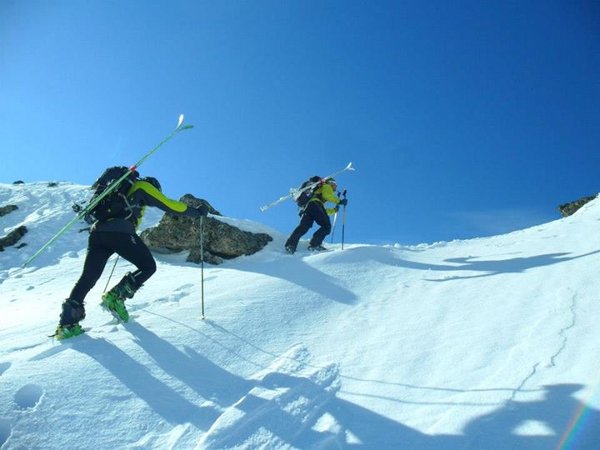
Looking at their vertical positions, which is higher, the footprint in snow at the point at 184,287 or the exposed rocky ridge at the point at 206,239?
the exposed rocky ridge at the point at 206,239

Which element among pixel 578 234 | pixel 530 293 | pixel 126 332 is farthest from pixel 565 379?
pixel 578 234

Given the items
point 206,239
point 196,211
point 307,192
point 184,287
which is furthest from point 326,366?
point 206,239

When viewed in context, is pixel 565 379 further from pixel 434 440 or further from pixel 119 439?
pixel 119 439

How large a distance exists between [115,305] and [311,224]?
6806mm

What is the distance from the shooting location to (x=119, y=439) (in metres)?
3.02

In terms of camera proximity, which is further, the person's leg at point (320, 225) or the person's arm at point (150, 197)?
the person's leg at point (320, 225)

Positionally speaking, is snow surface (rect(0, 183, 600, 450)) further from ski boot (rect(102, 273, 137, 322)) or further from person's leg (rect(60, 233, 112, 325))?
person's leg (rect(60, 233, 112, 325))

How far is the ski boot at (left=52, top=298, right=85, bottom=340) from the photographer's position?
4.86m

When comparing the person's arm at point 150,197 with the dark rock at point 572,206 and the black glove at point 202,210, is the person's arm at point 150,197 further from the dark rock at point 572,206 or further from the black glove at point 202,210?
the dark rock at point 572,206

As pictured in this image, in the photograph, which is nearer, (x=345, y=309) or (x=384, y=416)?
(x=384, y=416)

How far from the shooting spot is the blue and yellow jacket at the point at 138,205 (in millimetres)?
5484

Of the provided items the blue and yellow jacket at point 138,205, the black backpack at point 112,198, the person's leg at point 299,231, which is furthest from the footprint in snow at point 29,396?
the person's leg at point 299,231

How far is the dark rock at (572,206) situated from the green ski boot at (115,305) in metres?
20.5

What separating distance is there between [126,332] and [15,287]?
792cm
